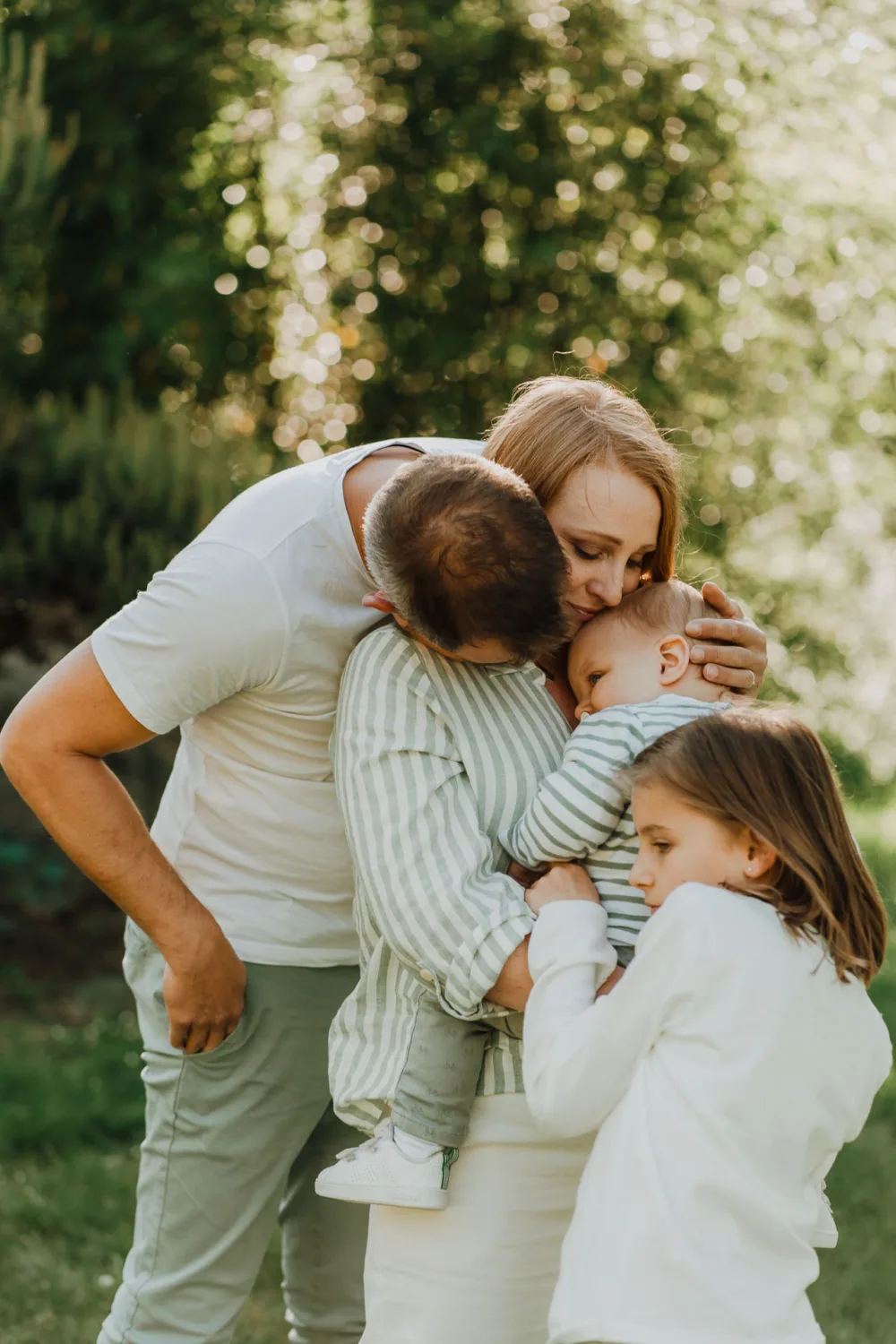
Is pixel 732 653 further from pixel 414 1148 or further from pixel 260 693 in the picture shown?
pixel 414 1148

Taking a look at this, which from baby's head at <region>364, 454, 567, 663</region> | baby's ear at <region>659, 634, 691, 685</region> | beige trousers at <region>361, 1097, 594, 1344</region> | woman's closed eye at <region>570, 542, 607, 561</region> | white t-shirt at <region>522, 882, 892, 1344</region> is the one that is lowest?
beige trousers at <region>361, 1097, 594, 1344</region>

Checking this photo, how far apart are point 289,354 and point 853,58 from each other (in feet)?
8.59

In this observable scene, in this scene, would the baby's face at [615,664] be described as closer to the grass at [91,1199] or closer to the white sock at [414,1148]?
the white sock at [414,1148]

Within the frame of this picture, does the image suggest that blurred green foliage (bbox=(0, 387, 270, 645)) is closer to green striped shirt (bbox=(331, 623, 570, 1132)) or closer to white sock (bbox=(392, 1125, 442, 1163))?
green striped shirt (bbox=(331, 623, 570, 1132))

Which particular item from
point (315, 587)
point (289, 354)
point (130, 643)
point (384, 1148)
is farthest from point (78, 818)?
point (289, 354)

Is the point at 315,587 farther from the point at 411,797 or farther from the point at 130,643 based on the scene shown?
the point at 411,797

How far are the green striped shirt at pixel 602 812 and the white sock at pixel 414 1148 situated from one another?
33 cm

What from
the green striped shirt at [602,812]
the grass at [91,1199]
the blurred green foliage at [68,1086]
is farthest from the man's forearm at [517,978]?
the blurred green foliage at [68,1086]

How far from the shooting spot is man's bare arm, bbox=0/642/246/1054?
2.15 meters

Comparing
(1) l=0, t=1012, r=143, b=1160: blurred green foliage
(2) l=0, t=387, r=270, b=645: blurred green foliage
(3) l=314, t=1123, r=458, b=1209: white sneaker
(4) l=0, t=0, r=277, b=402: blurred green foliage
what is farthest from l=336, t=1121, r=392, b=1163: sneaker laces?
(4) l=0, t=0, r=277, b=402: blurred green foliage

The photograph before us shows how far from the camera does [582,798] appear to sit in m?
1.87

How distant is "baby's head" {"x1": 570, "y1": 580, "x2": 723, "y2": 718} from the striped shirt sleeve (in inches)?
9.8

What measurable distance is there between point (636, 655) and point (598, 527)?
0.60 ft

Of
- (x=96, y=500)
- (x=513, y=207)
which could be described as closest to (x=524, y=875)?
(x=96, y=500)
